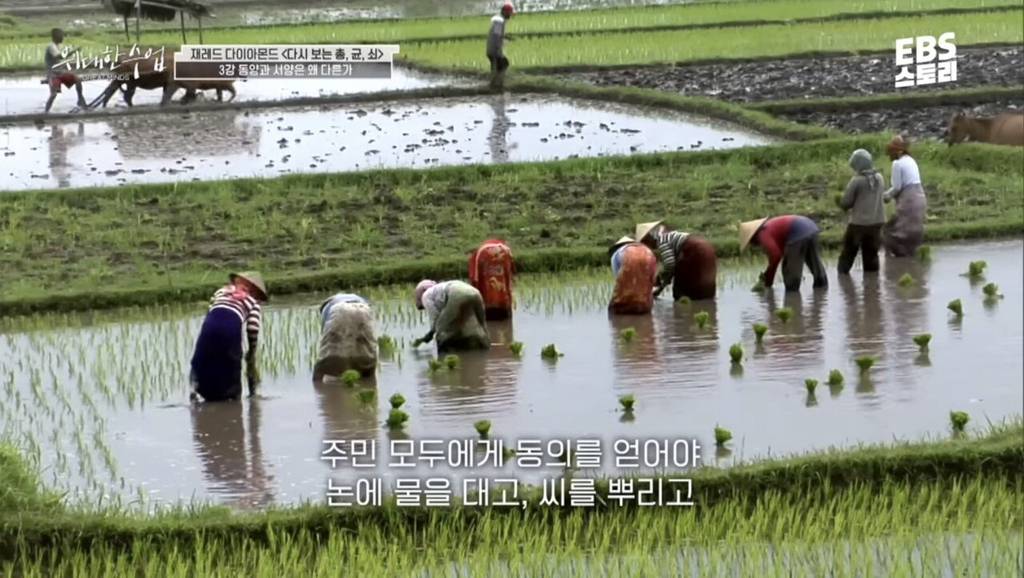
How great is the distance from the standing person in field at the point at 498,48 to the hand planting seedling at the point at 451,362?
10713mm

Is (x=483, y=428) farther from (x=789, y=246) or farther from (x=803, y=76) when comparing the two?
(x=803, y=76)

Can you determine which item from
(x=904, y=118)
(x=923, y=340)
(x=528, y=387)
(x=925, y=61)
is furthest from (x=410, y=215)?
(x=925, y=61)

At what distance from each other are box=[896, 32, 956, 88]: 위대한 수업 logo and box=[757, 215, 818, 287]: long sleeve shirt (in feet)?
30.6

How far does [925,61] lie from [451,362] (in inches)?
503

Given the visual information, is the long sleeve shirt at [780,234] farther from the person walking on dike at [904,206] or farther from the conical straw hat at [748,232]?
the person walking on dike at [904,206]

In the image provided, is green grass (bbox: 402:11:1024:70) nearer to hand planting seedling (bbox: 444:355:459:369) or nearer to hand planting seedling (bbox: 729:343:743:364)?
A: hand planting seedling (bbox: 444:355:459:369)

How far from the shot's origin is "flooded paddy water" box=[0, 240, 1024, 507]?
757 cm

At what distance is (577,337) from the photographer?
983 centimetres

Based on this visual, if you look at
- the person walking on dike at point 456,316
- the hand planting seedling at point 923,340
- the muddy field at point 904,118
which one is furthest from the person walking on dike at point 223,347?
the muddy field at point 904,118

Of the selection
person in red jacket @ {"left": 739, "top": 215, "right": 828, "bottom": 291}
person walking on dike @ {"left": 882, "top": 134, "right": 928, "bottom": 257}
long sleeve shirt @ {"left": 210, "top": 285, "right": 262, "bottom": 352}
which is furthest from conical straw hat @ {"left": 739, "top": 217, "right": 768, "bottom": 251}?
long sleeve shirt @ {"left": 210, "top": 285, "right": 262, "bottom": 352}

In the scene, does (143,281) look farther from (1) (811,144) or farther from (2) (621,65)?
(2) (621,65)

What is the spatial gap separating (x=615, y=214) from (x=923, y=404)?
5.34 meters

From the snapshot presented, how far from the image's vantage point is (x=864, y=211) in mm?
10891

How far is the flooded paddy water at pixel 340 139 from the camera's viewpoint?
15656 millimetres
